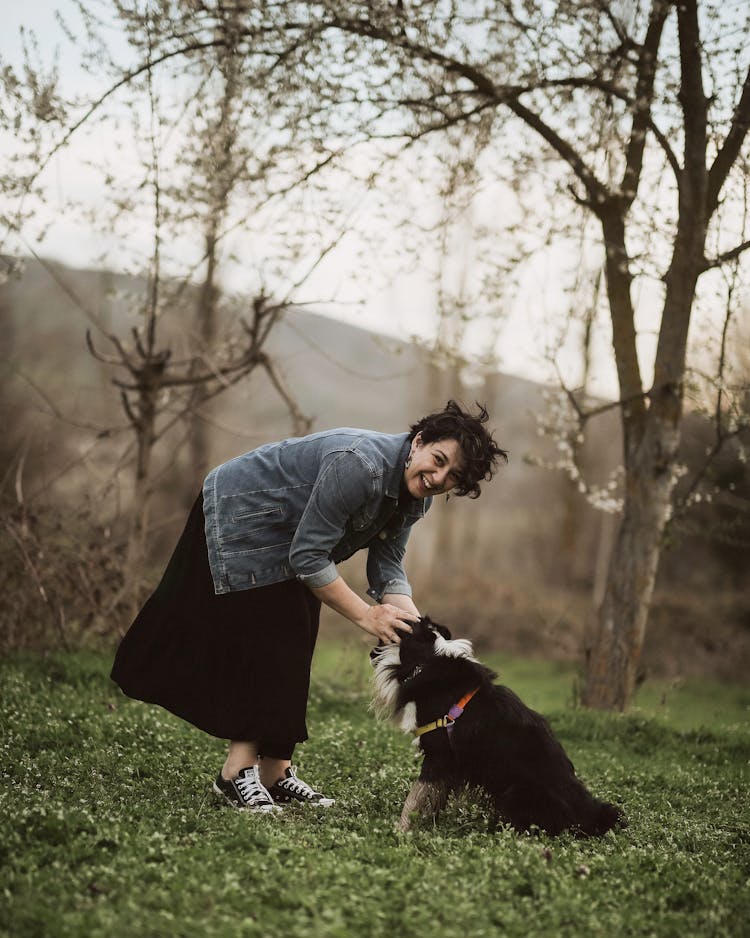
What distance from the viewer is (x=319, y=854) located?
4.02m

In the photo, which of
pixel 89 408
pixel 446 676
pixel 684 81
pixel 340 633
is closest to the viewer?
pixel 446 676

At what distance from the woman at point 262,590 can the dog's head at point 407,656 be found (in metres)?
0.10

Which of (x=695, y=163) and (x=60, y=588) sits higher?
(x=695, y=163)

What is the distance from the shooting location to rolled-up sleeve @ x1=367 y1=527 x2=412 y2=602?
5.30m

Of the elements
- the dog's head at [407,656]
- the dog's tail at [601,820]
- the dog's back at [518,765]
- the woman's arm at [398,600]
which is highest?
the woman's arm at [398,600]

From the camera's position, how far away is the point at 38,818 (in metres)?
4.12

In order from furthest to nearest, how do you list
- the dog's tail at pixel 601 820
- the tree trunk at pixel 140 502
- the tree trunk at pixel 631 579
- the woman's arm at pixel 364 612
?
the tree trunk at pixel 140 502, the tree trunk at pixel 631 579, the dog's tail at pixel 601 820, the woman's arm at pixel 364 612

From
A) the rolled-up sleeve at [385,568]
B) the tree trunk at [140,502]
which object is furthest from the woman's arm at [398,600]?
the tree trunk at [140,502]

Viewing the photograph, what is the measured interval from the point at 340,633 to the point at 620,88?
13.6 m

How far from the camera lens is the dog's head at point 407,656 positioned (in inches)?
185

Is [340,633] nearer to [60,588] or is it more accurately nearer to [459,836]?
[60,588]

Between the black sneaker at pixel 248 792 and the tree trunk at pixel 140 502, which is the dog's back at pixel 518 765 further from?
the tree trunk at pixel 140 502

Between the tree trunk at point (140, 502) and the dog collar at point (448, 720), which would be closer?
the dog collar at point (448, 720)

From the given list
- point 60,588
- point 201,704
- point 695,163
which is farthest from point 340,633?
point 201,704
